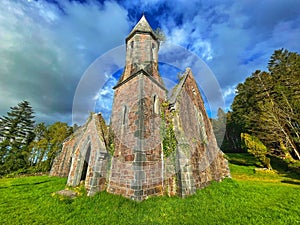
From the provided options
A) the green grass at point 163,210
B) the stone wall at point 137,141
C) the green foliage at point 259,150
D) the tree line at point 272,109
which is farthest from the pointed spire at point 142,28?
→ the green foliage at point 259,150

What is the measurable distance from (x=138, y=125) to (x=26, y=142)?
123 feet

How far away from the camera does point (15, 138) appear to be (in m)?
A: 30.0

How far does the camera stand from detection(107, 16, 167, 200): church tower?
6945 millimetres

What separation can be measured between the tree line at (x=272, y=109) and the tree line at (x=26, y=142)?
101 feet

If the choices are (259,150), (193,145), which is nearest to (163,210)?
(193,145)

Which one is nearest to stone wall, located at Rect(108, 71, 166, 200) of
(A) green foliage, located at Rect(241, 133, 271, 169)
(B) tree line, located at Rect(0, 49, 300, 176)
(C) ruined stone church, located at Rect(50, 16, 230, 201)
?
(C) ruined stone church, located at Rect(50, 16, 230, 201)

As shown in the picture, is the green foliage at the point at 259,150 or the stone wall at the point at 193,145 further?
the green foliage at the point at 259,150

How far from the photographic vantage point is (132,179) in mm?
6793

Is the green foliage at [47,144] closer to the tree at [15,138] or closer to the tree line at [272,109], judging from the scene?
the tree at [15,138]

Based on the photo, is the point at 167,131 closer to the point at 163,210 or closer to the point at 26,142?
the point at 163,210

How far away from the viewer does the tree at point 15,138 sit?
26625 mm

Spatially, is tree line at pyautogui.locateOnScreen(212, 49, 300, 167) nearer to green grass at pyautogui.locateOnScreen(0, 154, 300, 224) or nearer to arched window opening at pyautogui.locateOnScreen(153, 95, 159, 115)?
green grass at pyautogui.locateOnScreen(0, 154, 300, 224)

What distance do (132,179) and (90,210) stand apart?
2.19 meters

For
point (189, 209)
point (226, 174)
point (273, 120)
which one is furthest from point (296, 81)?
point (189, 209)
